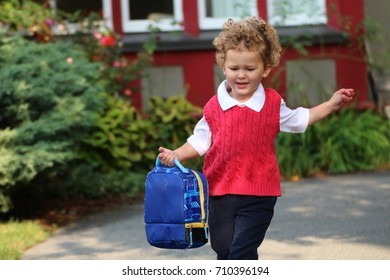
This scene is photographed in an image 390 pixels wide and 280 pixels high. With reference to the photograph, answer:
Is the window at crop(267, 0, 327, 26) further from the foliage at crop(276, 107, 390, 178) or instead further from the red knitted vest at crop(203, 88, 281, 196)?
the red knitted vest at crop(203, 88, 281, 196)

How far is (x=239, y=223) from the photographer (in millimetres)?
5059

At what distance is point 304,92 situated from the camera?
38.7ft

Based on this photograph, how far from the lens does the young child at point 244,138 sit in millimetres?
5027

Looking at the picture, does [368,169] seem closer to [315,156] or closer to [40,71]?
[315,156]

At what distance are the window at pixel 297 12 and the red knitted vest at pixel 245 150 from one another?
7144mm

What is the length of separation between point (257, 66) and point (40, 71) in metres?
4.27

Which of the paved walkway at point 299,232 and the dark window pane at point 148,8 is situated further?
the dark window pane at point 148,8

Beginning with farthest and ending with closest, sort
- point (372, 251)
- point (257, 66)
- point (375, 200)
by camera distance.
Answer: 1. point (375, 200)
2. point (372, 251)
3. point (257, 66)

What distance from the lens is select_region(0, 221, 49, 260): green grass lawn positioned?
23.6 ft

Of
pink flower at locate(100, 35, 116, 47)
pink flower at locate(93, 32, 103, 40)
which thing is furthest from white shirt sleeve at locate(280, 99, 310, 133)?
pink flower at locate(93, 32, 103, 40)

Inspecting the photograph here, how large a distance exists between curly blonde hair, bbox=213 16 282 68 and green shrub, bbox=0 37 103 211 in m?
3.35

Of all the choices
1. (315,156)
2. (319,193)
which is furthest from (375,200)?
(315,156)

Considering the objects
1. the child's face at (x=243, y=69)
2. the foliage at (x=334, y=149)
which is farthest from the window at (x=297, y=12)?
the child's face at (x=243, y=69)

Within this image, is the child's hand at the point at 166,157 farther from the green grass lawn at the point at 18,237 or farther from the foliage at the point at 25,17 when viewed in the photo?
the foliage at the point at 25,17
